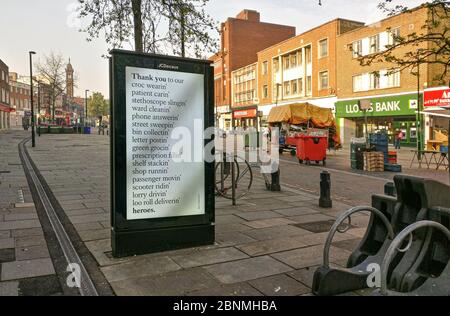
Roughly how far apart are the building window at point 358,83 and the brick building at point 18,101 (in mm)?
65727

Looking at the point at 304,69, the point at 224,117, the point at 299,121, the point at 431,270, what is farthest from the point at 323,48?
the point at 431,270

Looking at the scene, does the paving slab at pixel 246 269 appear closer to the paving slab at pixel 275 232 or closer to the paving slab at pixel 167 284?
the paving slab at pixel 167 284

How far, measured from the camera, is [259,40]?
6656 centimetres

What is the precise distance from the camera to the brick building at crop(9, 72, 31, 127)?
79.3 meters

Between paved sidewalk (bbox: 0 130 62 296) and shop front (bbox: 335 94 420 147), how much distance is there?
81.6 feet

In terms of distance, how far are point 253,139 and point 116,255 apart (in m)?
25.4

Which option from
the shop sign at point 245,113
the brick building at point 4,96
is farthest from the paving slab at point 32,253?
the brick building at point 4,96

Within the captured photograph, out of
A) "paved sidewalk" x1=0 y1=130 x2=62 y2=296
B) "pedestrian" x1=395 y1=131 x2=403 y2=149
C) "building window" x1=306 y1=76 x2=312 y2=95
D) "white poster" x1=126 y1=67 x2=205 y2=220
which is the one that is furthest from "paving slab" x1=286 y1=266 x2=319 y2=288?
"building window" x1=306 y1=76 x2=312 y2=95

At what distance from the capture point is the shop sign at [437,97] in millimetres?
26942

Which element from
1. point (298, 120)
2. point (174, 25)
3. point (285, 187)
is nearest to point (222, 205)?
point (285, 187)

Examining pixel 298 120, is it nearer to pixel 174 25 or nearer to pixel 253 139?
pixel 253 139

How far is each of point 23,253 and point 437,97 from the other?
95.7ft

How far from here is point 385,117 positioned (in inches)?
1326

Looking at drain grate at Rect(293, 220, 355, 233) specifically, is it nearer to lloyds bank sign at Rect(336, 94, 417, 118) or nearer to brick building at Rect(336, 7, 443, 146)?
brick building at Rect(336, 7, 443, 146)
